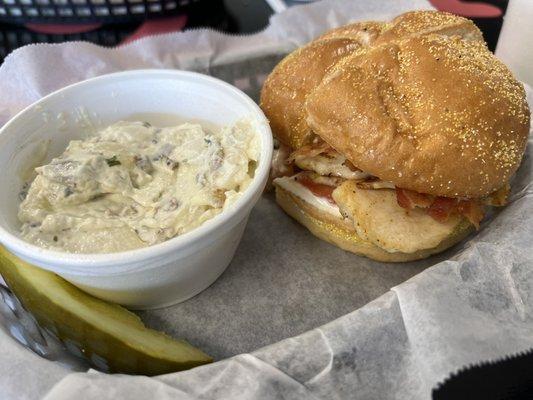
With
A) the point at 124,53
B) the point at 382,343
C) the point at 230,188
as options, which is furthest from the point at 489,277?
the point at 124,53

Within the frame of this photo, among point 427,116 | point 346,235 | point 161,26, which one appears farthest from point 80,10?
point 427,116

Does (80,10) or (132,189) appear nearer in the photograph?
(132,189)

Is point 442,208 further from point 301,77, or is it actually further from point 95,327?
point 95,327

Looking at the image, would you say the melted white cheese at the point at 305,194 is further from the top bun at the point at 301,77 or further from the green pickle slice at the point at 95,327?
the green pickle slice at the point at 95,327

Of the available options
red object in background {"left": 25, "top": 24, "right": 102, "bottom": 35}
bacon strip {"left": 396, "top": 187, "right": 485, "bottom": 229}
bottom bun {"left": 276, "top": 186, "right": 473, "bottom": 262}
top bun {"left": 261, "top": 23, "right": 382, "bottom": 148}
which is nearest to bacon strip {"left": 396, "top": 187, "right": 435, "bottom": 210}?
bacon strip {"left": 396, "top": 187, "right": 485, "bottom": 229}

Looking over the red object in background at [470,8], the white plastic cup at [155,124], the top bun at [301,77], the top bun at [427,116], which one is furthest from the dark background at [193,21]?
the top bun at [427,116]

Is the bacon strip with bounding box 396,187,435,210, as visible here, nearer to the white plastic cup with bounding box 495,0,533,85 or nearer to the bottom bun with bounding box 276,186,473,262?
the bottom bun with bounding box 276,186,473,262
